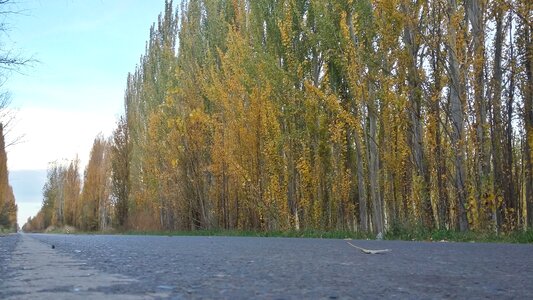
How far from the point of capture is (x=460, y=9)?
9953 millimetres

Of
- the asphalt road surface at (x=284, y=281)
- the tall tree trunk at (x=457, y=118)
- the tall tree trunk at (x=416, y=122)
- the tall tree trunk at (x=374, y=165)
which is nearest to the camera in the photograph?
the asphalt road surface at (x=284, y=281)

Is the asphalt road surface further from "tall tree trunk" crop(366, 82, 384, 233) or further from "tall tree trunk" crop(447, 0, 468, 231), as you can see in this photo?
"tall tree trunk" crop(366, 82, 384, 233)

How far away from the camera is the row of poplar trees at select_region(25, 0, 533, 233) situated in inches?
369

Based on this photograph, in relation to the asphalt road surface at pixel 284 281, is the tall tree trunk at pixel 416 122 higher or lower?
higher

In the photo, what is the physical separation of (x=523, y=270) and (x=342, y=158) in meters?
9.83

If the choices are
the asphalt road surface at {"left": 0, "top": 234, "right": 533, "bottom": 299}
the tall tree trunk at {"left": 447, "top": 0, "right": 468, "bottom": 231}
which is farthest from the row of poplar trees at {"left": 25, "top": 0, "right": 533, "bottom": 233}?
the asphalt road surface at {"left": 0, "top": 234, "right": 533, "bottom": 299}

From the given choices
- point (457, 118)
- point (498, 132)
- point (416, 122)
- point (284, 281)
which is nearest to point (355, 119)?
point (416, 122)

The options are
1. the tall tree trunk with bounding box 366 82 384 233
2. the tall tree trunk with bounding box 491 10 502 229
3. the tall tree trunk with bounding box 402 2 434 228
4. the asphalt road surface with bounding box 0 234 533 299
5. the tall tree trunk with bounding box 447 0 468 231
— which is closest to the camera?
the asphalt road surface with bounding box 0 234 533 299

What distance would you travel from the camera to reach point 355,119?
36.7 ft

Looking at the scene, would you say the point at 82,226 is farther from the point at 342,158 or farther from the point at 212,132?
the point at 342,158

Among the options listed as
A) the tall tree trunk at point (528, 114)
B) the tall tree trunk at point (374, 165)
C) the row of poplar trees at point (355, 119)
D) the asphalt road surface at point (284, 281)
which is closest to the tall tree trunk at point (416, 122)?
the row of poplar trees at point (355, 119)

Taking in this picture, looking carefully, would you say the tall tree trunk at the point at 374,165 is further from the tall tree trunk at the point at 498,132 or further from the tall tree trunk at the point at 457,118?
Result: the tall tree trunk at the point at 498,132

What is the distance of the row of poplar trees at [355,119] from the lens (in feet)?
30.8

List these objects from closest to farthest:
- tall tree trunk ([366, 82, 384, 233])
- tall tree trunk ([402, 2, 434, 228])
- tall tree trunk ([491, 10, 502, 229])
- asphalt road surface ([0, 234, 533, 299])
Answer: asphalt road surface ([0, 234, 533, 299]) → tall tree trunk ([491, 10, 502, 229]) → tall tree trunk ([402, 2, 434, 228]) → tall tree trunk ([366, 82, 384, 233])
